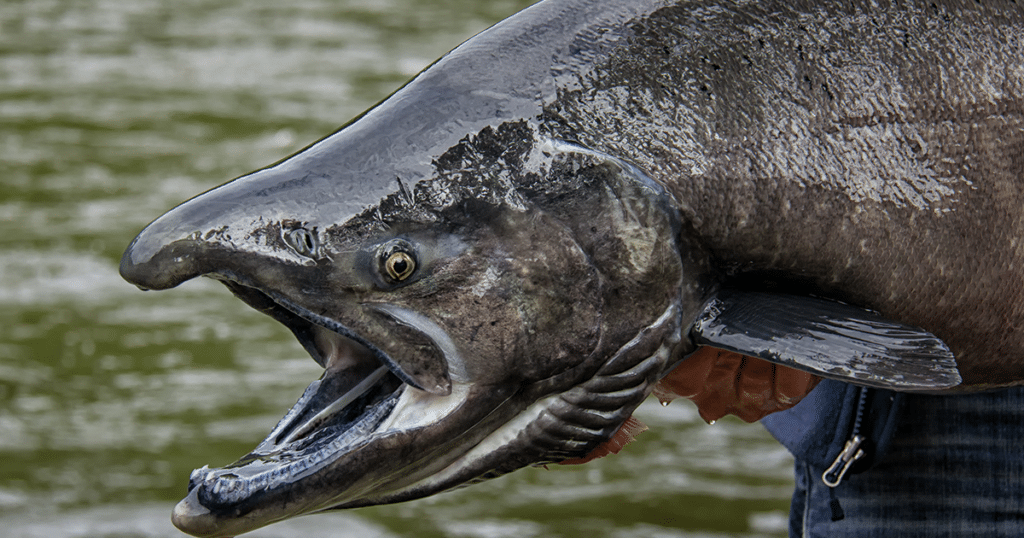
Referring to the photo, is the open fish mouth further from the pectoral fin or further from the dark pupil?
the pectoral fin

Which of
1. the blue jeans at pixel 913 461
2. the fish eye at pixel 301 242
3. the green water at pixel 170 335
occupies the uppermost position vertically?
the green water at pixel 170 335

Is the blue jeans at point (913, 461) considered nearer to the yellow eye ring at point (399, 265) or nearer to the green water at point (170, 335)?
the yellow eye ring at point (399, 265)

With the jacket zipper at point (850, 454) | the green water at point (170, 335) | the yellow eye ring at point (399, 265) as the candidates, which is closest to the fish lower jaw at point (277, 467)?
the yellow eye ring at point (399, 265)

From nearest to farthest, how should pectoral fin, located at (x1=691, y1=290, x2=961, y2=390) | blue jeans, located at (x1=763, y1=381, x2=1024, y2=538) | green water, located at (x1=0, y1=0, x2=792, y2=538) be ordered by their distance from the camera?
1. pectoral fin, located at (x1=691, y1=290, x2=961, y2=390)
2. blue jeans, located at (x1=763, y1=381, x2=1024, y2=538)
3. green water, located at (x1=0, y1=0, x2=792, y2=538)

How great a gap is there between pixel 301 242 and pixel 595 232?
0.40 m

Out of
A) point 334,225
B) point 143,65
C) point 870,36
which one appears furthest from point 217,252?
point 143,65

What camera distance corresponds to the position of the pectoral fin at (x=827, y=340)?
1.81 m

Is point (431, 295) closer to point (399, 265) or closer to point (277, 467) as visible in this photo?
point (399, 265)

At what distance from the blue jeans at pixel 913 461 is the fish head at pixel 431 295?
890 mm

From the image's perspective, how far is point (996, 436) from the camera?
2551 millimetres

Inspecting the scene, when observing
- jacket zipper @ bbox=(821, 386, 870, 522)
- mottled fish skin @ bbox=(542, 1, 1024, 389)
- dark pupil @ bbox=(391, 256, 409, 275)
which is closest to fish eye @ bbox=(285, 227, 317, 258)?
dark pupil @ bbox=(391, 256, 409, 275)

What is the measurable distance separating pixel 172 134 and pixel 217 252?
815 centimetres

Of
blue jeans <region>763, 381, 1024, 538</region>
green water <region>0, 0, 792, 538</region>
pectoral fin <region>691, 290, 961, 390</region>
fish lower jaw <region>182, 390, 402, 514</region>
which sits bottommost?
blue jeans <region>763, 381, 1024, 538</region>

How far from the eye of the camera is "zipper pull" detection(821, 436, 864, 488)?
8.45 ft
